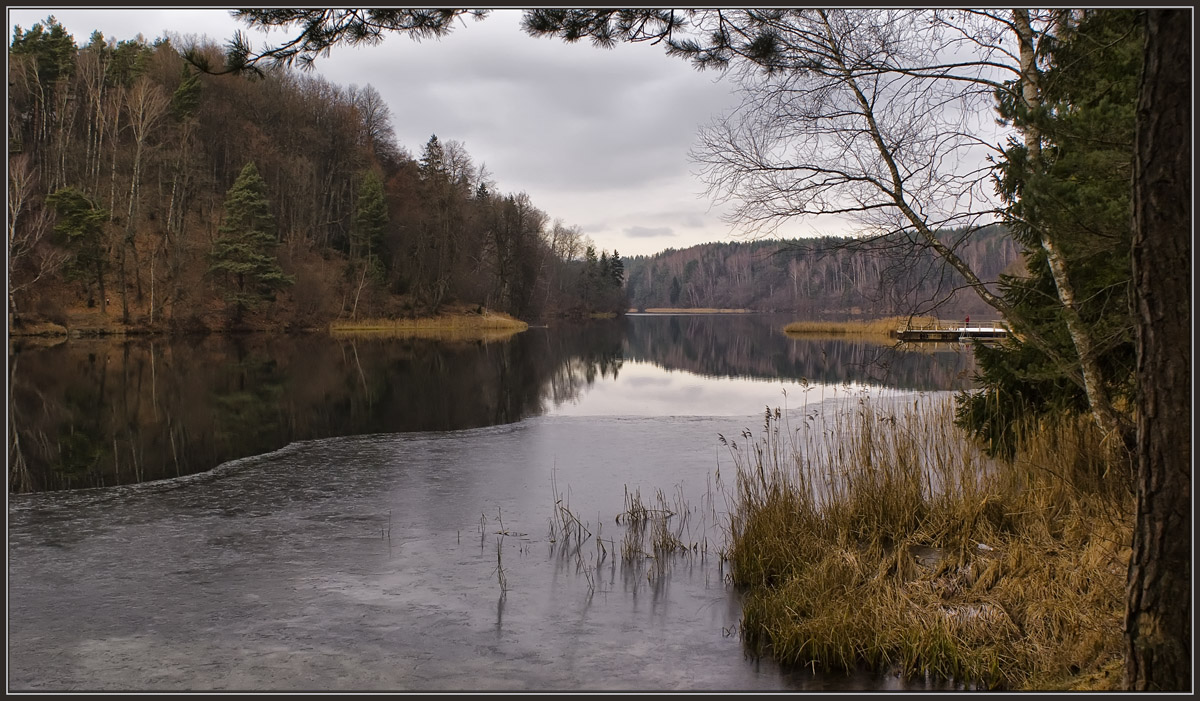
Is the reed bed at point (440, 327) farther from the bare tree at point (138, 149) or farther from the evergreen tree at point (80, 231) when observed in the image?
the evergreen tree at point (80, 231)

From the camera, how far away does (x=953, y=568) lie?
625 cm

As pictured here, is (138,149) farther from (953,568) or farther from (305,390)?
(953,568)

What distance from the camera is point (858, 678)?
16.0ft

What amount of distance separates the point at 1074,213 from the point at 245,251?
47119mm

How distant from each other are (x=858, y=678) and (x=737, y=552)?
200 centimetres

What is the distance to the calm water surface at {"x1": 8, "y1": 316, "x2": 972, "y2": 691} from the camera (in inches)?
197

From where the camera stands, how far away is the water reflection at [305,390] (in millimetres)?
12453

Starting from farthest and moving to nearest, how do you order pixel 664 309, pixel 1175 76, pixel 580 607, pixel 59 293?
pixel 664 309, pixel 59 293, pixel 580 607, pixel 1175 76

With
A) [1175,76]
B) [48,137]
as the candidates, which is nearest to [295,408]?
[1175,76]

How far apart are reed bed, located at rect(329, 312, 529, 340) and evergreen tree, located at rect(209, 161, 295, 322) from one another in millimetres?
5210

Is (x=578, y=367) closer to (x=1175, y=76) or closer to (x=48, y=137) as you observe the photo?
(x=1175, y=76)

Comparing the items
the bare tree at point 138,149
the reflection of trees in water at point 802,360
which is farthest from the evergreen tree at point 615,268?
the bare tree at point 138,149

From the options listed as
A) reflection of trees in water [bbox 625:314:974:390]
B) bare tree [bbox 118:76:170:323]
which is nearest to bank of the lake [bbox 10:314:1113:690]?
reflection of trees in water [bbox 625:314:974:390]

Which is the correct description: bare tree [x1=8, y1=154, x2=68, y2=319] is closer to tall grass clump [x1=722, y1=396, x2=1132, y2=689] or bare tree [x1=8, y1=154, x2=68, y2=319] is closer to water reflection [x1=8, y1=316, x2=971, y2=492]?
water reflection [x1=8, y1=316, x2=971, y2=492]
